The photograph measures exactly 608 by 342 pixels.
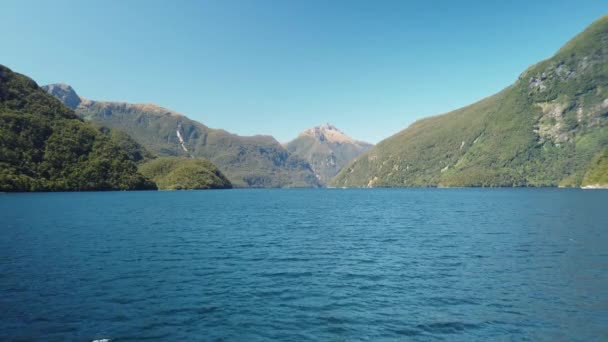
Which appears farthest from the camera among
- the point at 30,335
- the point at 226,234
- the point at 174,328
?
the point at 226,234

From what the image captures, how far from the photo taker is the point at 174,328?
79.9 feet

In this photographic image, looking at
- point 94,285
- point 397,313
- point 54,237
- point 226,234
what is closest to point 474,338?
point 397,313

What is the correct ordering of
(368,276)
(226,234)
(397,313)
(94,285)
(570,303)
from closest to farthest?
(397,313), (570,303), (94,285), (368,276), (226,234)

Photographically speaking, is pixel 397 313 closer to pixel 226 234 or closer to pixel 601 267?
pixel 601 267

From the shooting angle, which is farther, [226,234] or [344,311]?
[226,234]

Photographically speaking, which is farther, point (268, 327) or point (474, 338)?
point (268, 327)

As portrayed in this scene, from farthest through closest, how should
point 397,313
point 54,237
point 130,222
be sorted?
point 130,222 → point 54,237 → point 397,313

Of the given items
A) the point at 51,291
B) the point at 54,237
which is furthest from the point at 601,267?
the point at 54,237

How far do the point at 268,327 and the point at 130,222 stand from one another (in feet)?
244

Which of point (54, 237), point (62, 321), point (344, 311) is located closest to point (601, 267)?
point (344, 311)

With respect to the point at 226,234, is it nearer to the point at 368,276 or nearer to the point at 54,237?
the point at 54,237

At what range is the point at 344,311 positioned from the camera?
2788 centimetres

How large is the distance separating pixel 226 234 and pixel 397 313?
47068 millimetres

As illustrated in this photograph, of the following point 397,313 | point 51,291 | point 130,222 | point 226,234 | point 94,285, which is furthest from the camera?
point 130,222
